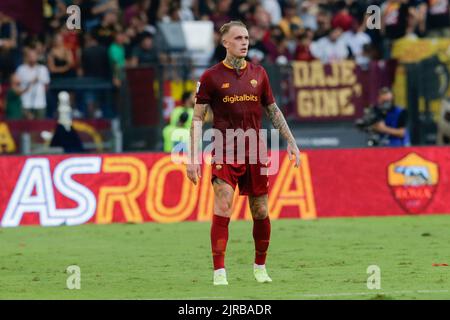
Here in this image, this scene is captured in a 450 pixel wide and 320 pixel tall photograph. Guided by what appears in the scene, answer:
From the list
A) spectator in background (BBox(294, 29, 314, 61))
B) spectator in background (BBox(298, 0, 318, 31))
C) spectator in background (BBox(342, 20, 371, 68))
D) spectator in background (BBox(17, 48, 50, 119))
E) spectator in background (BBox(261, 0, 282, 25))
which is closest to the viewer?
spectator in background (BBox(17, 48, 50, 119))

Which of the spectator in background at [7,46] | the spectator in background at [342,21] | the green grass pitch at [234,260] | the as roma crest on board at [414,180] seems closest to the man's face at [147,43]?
the spectator in background at [7,46]

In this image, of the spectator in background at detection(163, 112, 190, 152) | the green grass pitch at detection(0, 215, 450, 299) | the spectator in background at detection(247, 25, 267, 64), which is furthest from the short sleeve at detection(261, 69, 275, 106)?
the spectator in background at detection(247, 25, 267, 64)

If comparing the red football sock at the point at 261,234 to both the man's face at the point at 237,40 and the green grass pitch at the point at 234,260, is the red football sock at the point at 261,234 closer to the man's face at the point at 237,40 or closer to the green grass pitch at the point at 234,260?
the green grass pitch at the point at 234,260

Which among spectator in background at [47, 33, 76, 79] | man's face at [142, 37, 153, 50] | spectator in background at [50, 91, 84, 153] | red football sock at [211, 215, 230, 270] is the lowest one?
spectator in background at [50, 91, 84, 153]

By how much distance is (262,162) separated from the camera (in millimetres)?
13125

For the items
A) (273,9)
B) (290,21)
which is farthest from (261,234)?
(273,9)

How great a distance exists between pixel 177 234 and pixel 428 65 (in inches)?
330

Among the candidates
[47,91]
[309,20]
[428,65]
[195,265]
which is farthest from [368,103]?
[195,265]

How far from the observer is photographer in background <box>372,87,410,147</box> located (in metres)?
24.3

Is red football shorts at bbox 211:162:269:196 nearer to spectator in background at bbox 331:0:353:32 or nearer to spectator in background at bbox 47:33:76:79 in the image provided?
spectator in background at bbox 47:33:76:79

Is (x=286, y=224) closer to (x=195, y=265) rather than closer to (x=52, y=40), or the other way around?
(x=195, y=265)

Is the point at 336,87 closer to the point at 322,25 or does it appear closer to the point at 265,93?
the point at 322,25

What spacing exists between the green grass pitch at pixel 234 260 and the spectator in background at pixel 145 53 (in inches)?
249

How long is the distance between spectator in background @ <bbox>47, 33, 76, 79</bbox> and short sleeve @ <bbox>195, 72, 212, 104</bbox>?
13809mm
